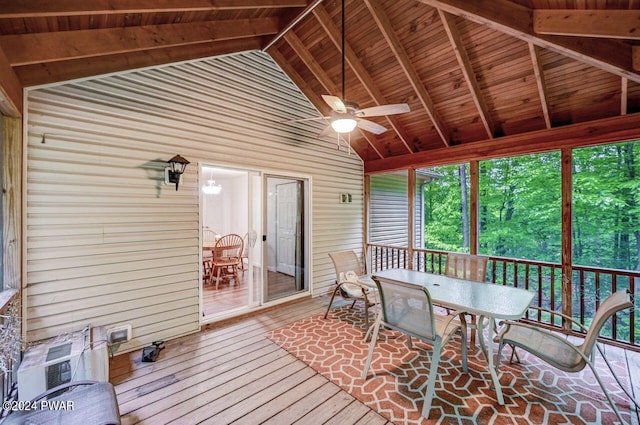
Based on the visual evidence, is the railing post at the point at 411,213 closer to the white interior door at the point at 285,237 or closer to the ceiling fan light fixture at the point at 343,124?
the white interior door at the point at 285,237

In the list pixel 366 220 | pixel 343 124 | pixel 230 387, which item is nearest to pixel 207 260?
pixel 230 387

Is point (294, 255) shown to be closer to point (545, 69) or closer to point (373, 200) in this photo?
point (373, 200)

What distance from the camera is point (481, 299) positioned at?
2.55m

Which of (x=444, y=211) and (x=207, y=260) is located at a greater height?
(x=444, y=211)

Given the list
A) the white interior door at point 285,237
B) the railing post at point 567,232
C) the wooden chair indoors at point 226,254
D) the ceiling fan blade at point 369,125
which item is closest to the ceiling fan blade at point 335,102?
the ceiling fan blade at point 369,125

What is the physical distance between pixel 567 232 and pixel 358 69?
3883mm

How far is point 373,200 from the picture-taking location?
21.6ft

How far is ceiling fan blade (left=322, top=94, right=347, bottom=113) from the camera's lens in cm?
257

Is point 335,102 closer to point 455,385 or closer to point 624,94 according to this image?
point 455,385

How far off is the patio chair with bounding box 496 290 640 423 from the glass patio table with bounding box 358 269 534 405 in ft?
0.82

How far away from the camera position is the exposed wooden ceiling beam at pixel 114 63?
2521 mm

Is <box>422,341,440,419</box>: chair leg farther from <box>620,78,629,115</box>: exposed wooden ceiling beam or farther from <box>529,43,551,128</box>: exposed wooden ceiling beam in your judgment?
<box>620,78,629,115</box>: exposed wooden ceiling beam

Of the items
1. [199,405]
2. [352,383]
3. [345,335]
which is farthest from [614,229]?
[199,405]

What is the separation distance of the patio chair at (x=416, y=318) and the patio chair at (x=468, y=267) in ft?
3.79
